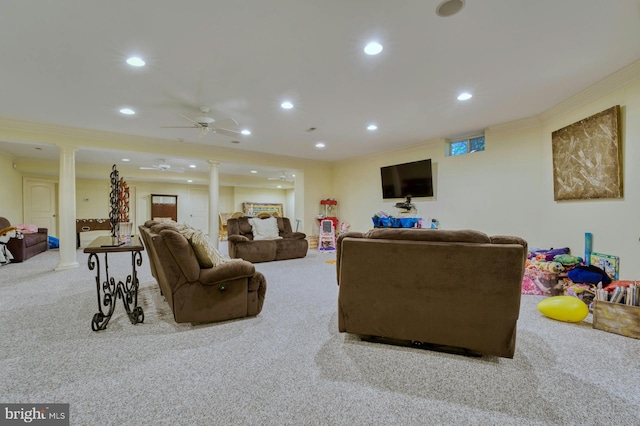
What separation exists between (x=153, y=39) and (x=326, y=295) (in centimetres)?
309

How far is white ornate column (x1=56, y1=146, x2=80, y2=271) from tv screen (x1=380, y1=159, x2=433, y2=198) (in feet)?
20.0

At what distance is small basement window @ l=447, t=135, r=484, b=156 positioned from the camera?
16.6 feet

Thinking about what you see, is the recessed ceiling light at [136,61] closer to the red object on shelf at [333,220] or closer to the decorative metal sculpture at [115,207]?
the decorative metal sculpture at [115,207]

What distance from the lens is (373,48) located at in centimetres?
245

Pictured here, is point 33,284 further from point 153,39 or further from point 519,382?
point 519,382

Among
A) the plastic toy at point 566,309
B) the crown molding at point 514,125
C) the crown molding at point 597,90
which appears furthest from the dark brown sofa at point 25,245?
the crown molding at point 597,90

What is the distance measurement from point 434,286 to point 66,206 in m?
5.99

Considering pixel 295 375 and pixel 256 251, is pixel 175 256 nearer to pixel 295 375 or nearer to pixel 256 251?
pixel 295 375

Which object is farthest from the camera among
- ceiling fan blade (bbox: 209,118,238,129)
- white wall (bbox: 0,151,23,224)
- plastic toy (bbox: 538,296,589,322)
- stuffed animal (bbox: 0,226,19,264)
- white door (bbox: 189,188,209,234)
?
white door (bbox: 189,188,209,234)

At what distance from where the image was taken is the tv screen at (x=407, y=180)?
5.68 m

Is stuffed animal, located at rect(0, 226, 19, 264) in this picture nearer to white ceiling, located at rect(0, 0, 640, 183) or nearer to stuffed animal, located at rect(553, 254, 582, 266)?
white ceiling, located at rect(0, 0, 640, 183)

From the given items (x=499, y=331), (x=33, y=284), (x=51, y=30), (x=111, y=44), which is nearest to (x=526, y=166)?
(x=499, y=331)

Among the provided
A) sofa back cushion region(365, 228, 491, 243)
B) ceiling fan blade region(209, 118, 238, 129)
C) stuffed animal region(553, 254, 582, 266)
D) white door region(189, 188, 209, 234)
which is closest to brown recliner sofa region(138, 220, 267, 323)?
sofa back cushion region(365, 228, 491, 243)

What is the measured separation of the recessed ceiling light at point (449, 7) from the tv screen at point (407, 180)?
384 cm
